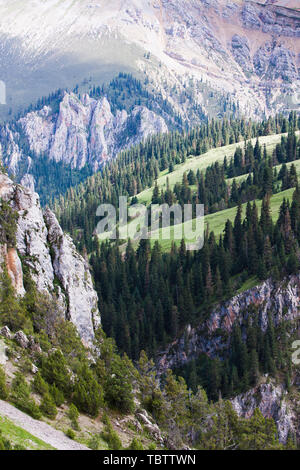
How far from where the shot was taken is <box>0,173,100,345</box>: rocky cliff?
69500 millimetres

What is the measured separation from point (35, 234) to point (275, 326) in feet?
210

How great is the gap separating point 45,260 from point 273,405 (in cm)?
5635

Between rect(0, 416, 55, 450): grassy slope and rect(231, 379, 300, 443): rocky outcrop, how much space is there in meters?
65.6

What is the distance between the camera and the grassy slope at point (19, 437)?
94.0ft

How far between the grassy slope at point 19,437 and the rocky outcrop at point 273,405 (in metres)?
65.6

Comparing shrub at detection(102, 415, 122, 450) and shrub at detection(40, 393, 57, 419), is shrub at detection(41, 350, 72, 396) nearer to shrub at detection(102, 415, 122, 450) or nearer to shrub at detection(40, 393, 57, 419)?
shrub at detection(40, 393, 57, 419)

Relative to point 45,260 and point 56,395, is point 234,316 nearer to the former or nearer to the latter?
point 45,260

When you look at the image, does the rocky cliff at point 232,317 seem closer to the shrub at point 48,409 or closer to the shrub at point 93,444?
the shrub at point 48,409

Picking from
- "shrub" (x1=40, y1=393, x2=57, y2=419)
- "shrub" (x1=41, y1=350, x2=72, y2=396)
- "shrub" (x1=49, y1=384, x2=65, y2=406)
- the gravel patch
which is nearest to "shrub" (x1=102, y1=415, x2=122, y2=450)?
the gravel patch

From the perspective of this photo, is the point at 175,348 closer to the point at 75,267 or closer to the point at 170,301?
the point at 170,301

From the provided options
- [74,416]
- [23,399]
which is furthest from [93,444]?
[23,399]

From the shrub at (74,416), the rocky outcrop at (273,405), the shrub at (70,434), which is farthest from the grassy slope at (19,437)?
the rocky outcrop at (273,405)

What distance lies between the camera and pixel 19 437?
2933 centimetres

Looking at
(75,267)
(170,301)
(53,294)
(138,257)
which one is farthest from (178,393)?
(138,257)
